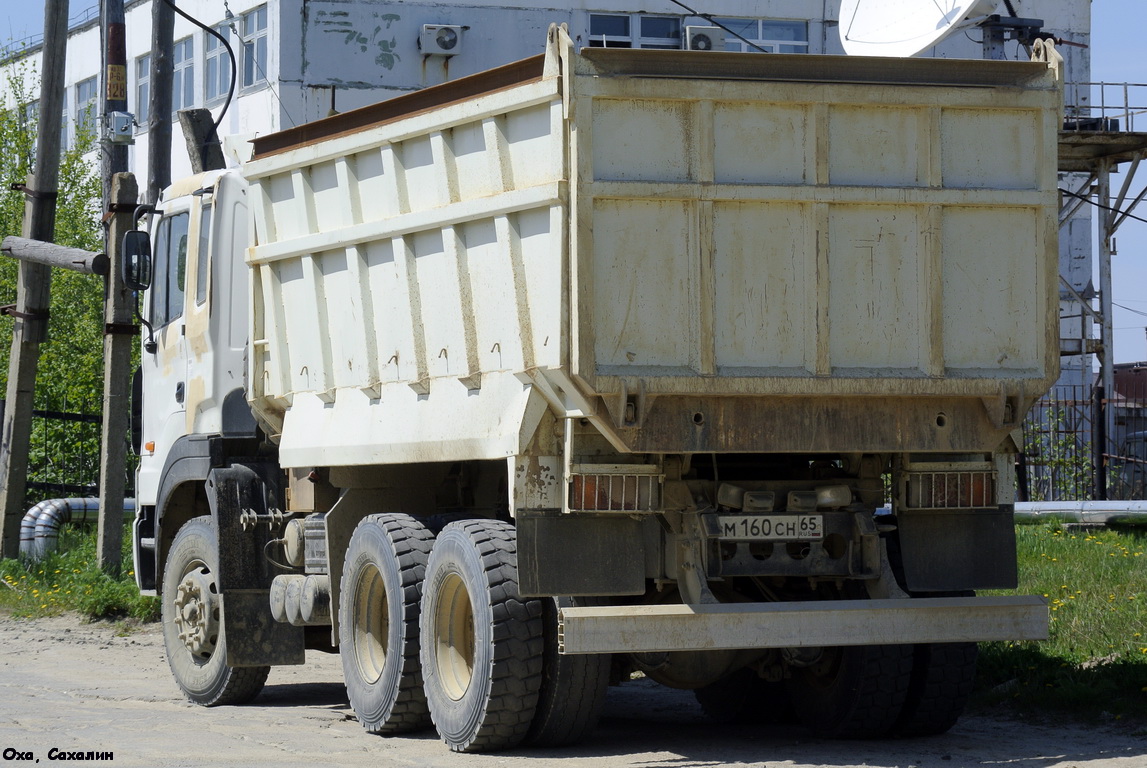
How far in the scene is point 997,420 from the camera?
283 inches

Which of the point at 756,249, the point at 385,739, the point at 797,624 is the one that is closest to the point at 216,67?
the point at 385,739

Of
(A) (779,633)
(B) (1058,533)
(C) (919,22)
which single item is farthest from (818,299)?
(B) (1058,533)

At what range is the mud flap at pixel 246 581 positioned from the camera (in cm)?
956

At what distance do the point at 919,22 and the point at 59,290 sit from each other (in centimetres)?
1943

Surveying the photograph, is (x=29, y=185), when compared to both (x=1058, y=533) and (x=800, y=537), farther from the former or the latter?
(x=800, y=537)

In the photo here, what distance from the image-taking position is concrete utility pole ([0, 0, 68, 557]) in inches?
662

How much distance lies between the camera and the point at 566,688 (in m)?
7.41

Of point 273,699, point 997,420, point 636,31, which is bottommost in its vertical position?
point 273,699

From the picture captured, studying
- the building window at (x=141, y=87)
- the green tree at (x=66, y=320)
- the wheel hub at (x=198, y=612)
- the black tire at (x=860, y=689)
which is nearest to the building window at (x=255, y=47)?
the green tree at (x=66, y=320)

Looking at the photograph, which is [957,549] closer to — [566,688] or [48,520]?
[566,688]

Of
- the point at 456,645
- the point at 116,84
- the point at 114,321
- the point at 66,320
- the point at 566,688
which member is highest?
the point at 116,84

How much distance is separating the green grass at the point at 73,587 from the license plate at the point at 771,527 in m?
7.97

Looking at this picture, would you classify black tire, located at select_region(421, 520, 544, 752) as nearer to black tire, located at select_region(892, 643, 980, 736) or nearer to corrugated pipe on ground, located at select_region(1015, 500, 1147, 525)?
black tire, located at select_region(892, 643, 980, 736)

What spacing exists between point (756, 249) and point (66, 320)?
20.8 m
